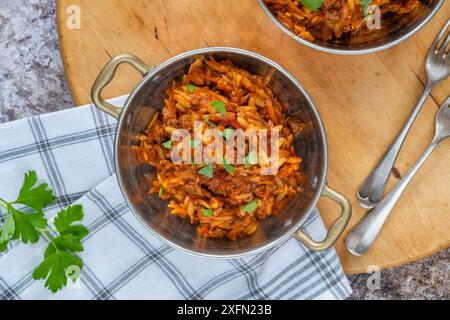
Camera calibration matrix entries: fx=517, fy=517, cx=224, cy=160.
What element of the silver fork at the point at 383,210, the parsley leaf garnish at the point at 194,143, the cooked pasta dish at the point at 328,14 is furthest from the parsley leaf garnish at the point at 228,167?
the silver fork at the point at 383,210

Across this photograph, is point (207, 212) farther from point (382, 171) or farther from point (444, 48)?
point (444, 48)

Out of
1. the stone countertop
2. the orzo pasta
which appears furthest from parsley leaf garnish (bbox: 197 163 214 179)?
the stone countertop

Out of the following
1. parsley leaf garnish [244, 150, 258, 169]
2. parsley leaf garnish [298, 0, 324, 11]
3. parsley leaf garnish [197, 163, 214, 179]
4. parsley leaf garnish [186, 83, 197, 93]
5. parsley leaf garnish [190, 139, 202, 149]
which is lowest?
parsley leaf garnish [197, 163, 214, 179]

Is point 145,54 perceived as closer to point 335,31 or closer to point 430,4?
point 335,31

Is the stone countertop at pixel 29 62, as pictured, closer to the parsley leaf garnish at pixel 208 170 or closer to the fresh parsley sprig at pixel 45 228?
the fresh parsley sprig at pixel 45 228

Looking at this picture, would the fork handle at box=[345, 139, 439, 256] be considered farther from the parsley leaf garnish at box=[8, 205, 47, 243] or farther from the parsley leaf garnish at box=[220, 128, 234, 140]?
the parsley leaf garnish at box=[8, 205, 47, 243]

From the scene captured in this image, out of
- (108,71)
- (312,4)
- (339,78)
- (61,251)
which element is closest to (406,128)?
(339,78)
